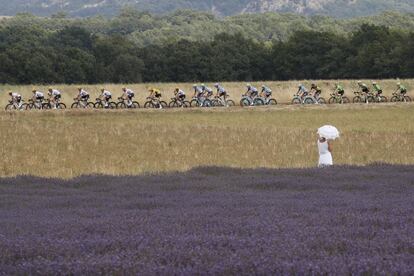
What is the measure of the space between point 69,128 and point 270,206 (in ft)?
91.0

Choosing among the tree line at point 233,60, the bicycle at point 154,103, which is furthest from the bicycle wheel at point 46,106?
the tree line at point 233,60

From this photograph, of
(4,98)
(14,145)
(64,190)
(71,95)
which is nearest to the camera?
(64,190)

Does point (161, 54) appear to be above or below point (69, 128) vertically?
above

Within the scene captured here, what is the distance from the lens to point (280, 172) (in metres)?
19.6

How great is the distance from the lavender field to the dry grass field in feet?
19.9

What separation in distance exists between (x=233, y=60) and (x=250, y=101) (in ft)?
159

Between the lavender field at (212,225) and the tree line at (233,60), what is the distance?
81.2m

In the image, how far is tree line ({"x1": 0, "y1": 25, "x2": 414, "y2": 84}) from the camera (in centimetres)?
9756

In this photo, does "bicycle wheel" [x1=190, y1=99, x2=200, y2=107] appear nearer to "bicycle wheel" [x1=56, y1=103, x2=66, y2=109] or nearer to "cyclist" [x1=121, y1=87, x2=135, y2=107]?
"cyclist" [x1=121, y1=87, x2=135, y2=107]

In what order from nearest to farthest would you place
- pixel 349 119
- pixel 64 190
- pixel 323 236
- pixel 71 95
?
pixel 323 236 → pixel 64 190 → pixel 349 119 → pixel 71 95

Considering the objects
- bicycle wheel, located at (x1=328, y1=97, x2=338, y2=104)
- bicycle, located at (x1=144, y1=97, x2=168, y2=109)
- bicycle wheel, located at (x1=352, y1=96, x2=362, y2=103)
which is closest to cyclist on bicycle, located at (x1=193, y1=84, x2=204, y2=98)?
bicycle, located at (x1=144, y1=97, x2=168, y2=109)

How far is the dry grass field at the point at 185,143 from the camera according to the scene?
83.3 ft

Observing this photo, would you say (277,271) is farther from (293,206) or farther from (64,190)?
(64,190)

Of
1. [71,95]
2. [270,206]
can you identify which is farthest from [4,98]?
[270,206]
